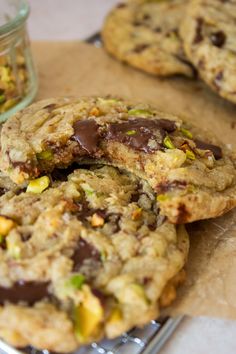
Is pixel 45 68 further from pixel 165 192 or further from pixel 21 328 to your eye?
pixel 21 328

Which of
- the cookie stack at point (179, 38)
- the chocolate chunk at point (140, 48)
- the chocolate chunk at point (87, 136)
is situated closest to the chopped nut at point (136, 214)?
the chocolate chunk at point (87, 136)

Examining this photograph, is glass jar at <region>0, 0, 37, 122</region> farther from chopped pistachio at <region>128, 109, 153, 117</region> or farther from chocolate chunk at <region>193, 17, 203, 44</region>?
chocolate chunk at <region>193, 17, 203, 44</region>

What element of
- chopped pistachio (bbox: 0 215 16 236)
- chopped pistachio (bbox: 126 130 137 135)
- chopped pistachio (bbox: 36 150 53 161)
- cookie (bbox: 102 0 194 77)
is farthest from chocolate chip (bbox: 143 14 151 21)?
chopped pistachio (bbox: 0 215 16 236)

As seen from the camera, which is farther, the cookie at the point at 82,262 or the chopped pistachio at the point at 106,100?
the chopped pistachio at the point at 106,100

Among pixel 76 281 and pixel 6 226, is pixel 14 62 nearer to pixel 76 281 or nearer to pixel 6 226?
pixel 6 226

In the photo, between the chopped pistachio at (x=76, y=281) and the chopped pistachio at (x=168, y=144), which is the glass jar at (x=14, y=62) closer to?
the chopped pistachio at (x=168, y=144)

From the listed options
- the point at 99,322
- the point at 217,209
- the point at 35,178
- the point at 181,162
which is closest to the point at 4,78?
the point at 35,178
